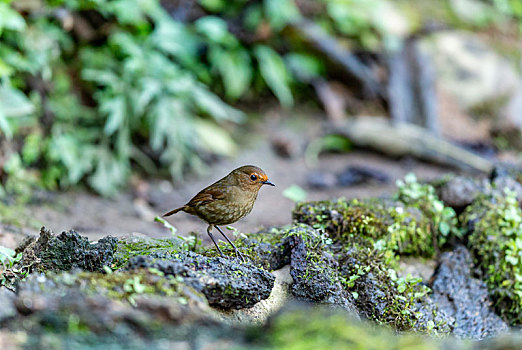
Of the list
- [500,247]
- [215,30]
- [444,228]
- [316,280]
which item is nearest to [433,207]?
[444,228]

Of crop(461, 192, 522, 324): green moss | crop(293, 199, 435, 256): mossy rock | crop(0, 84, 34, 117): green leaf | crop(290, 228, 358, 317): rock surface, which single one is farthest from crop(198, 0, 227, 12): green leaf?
crop(290, 228, 358, 317): rock surface

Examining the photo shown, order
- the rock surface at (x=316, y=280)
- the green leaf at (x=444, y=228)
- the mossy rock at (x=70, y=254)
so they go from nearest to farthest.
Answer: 1. the mossy rock at (x=70, y=254)
2. the rock surface at (x=316, y=280)
3. the green leaf at (x=444, y=228)

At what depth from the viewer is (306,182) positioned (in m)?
8.20

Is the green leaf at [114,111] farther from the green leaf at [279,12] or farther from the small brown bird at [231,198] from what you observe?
the small brown bird at [231,198]

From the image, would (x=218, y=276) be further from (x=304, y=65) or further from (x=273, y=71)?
(x=304, y=65)

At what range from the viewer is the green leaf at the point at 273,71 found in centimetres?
934

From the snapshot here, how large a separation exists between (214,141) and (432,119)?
12.5 feet

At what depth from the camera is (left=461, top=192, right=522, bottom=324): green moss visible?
4.11m

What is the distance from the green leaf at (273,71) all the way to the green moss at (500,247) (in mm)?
5389

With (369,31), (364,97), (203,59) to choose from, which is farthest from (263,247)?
(369,31)

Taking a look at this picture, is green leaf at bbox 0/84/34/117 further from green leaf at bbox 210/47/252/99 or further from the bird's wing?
the bird's wing

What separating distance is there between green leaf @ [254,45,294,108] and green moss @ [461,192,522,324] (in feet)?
17.7

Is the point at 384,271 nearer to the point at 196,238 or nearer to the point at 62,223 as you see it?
the point at 196,238

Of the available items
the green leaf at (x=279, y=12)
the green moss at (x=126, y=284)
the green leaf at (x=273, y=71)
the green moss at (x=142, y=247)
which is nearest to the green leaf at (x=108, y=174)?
the green leaf at (x=273, y=71)
